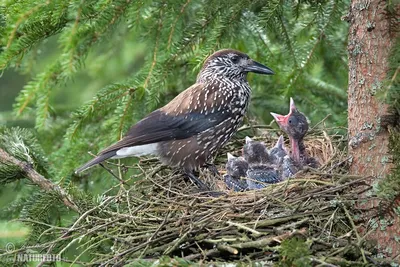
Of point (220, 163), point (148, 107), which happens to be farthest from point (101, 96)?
point (220, 163)

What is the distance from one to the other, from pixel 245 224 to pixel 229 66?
221 centimetres

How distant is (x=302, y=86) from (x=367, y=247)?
249 cm

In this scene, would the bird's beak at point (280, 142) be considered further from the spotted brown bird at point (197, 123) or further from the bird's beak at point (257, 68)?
the bird's beak at point (257, 68)

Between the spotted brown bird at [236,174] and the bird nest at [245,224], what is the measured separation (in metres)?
0.55

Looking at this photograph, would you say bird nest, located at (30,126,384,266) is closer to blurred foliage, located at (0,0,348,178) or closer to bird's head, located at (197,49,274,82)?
blurred foliage, located at (0,0,348,178)

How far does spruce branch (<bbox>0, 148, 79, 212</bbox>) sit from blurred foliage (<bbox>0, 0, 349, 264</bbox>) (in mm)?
95

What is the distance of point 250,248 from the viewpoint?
11.9ft

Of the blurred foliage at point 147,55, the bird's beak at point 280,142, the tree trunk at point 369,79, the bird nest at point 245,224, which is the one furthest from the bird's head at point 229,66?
the tree trunk at point 369,79

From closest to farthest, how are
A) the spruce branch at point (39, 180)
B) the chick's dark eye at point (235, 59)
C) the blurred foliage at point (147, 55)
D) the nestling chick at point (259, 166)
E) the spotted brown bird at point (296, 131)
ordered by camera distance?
the spruce branch at point (39, 180) → the blurred foliage at point (147, 55) → the nestling chick at point (259, 166) → the spotted brown bird at point (296, 131) → the chick's dark eye at point (235, 59)

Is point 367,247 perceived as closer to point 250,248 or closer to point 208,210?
point 250,248

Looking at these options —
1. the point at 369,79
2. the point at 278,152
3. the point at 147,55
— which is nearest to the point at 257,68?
the point at 278,152

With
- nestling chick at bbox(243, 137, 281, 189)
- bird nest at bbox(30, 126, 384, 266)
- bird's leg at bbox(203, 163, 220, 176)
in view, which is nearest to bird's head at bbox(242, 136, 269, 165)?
nestling chick at bbox(243, 137, 281, 189)

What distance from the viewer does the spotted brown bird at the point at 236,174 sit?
16.7 feet

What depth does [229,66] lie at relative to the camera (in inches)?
228
